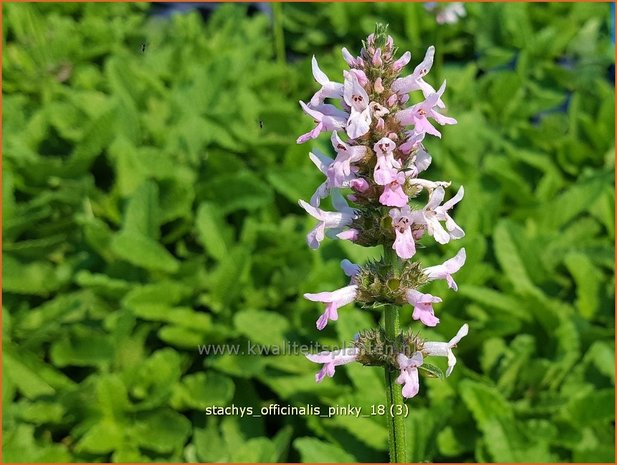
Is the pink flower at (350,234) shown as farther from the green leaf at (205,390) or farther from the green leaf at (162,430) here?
the green leaf at (162,430)

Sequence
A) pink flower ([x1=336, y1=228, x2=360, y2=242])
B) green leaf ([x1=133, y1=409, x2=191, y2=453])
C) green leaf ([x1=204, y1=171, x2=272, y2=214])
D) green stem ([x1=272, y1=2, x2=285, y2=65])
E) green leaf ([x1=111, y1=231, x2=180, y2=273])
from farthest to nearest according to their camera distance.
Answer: green stem ([x1=272, y1=2, x2=285, y2=65])
green leaf ([x1=204, y1=171, x2=272, y2=214])
green leaf ([x1=111, y1=231, x2=180, y2=273])
green leaf ([x1=133, y1=409, x2=191, y2=453])
pink flower ([x1=336, y1=228, x2=360, y2=242])

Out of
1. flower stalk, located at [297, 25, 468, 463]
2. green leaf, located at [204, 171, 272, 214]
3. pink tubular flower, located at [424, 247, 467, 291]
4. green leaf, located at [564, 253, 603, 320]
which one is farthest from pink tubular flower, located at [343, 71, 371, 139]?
green leaf, located at [204, 171, 272, 214]

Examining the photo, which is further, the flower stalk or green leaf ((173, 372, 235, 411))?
green leaf ((173, 372, 235, 411))

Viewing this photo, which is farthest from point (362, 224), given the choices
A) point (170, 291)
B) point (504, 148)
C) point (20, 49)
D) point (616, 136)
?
point (20, 49)

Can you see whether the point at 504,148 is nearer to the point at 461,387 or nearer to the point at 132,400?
the point at 461,387

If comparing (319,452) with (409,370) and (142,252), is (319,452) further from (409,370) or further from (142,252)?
(409,370)

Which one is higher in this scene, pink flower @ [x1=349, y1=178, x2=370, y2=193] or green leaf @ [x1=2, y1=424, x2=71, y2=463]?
green leaf @ [x1=2, y1=424, x2=71, y2=463]

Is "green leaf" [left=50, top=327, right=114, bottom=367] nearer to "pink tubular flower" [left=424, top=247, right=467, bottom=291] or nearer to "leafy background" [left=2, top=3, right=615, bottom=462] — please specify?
"leafy background" [left=2, top=3, right=615, bottom=462]
